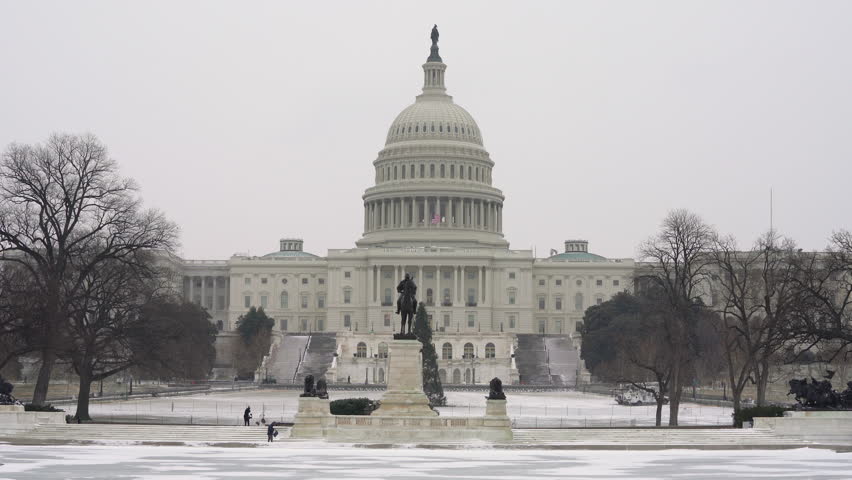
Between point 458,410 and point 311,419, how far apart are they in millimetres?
30627

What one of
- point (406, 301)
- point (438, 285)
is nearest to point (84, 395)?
point (406, 301)

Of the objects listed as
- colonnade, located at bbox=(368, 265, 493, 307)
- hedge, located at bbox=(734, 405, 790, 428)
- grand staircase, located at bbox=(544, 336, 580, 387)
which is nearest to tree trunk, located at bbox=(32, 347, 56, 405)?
hedge, located at bbox=(734, 405, 790, 428)

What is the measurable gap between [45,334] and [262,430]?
1361 centimetres

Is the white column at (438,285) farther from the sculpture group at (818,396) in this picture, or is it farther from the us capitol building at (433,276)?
the sculpture group at (818,396)

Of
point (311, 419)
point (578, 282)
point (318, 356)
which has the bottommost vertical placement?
point (311, 419)

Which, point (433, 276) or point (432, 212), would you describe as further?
point (432, 212)

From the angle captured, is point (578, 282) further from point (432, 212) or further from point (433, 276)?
point (432, 212)

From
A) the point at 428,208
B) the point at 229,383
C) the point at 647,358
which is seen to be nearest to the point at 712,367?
the point at 647,358

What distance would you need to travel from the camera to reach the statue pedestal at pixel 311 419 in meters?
58.8

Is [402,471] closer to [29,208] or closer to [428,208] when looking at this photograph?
[29,208]

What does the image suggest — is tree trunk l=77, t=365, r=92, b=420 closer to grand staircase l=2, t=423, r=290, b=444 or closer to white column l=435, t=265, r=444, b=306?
grand staircase l=2, t=423, r=290, b=444

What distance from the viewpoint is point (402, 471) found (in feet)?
148

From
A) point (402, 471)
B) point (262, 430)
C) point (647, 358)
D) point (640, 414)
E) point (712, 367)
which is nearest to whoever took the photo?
point (402, 471)

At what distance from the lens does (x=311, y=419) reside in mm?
59188
